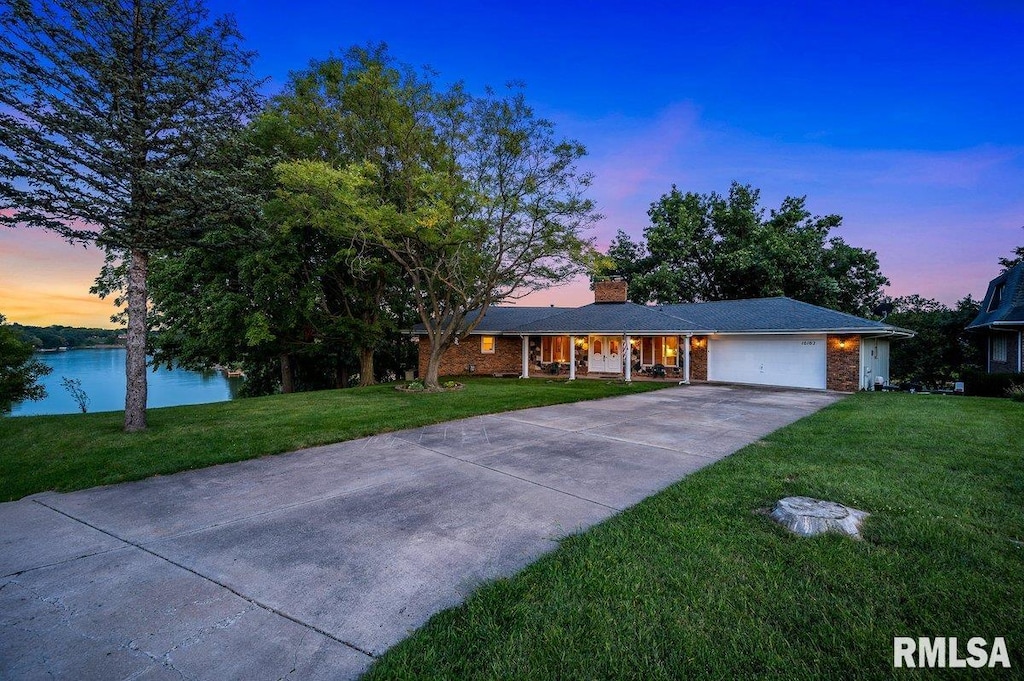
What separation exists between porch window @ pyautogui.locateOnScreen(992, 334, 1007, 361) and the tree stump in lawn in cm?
2158

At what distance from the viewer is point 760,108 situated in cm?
1650

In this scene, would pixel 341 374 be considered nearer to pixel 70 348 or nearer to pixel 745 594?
pixel 70 348

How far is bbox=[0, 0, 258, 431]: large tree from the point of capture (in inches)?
265

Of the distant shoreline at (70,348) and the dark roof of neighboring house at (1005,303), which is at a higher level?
the dark roof of neighboring house at (1005,303)

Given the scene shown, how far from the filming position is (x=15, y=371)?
17.9 metres

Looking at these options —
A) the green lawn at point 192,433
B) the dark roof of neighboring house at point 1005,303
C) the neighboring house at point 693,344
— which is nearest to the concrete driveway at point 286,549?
the green lawn at point 192,433

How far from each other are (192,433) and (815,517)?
9.38 metres

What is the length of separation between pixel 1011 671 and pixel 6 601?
5.82 metres

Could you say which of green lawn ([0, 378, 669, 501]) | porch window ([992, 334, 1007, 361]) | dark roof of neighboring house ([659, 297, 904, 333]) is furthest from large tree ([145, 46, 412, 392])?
porch window ([992, 334, 1007, 361])

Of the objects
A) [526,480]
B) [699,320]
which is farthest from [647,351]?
[526,480]

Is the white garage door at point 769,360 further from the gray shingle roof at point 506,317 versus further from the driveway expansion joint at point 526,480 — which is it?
the driveway expansion joint at point 526,480

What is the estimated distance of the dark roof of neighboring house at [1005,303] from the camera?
1547 cm

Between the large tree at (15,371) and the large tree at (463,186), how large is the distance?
1480cm

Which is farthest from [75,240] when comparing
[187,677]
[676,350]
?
[676,350]
